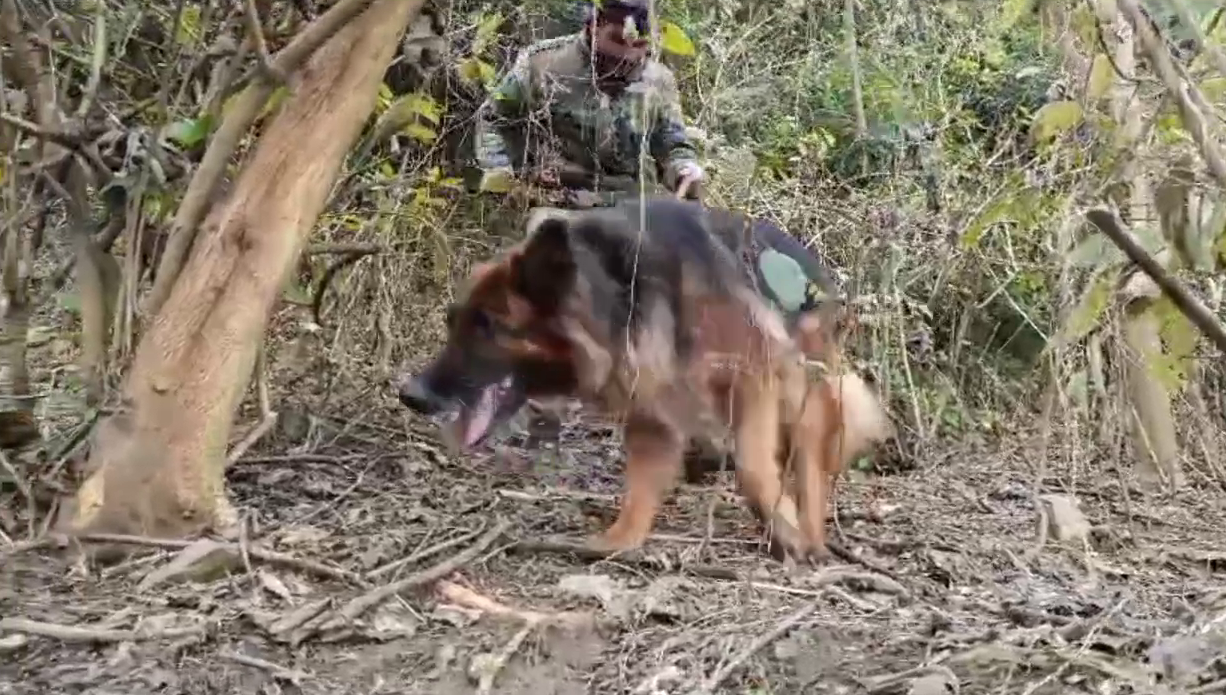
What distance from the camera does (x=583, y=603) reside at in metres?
3.21

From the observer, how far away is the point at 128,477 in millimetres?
3188

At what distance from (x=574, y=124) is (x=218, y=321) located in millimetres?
2457

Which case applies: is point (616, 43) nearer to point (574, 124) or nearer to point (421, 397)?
point (574, 124)

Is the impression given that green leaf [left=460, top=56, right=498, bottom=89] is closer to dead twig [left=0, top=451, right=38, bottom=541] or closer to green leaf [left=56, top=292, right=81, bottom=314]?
green leaf [left=56, top=292, right=81, bottom=314]

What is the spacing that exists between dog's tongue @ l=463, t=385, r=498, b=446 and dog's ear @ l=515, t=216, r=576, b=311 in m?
0.45

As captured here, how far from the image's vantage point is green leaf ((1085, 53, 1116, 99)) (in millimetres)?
2691

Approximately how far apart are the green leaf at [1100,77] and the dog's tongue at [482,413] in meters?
2.43

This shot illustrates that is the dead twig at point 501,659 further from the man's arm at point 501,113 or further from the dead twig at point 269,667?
the man's arm at point 501,113


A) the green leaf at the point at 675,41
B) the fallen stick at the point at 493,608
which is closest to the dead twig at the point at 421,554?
the fallen stick at the point at 493,608

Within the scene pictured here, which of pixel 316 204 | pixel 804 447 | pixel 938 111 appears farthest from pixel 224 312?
pixel 938 111

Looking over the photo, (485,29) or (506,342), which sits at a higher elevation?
(485,29)

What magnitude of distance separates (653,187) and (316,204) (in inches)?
78.1

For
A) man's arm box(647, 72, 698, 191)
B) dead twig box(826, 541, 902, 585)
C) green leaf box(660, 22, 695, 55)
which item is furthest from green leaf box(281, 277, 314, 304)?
dead twig box(826, 541, 902, 585)

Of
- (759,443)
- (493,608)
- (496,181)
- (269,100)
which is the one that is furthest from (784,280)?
(496,181)
